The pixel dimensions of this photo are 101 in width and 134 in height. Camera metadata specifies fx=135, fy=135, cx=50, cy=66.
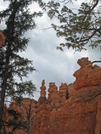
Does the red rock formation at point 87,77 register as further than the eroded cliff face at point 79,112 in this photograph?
Yes

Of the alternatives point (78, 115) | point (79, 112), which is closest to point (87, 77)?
point (79, 112)

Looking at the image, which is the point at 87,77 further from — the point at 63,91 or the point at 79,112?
the point at 63,91

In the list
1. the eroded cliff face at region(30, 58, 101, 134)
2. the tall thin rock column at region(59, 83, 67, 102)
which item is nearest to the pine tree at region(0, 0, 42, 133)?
the eroded cliff face at region(30, 58, 101, 134)

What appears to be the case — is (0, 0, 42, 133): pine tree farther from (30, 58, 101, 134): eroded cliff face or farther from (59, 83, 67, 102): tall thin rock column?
(59, 83, 67, 102): tall thin rock column

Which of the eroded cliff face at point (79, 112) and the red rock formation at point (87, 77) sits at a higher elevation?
the red rock formation at point (87, 77)

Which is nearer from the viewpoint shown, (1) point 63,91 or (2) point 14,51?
(2) point 14,51

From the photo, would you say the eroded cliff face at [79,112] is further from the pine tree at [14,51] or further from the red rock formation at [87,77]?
the pine tree at [14,51]

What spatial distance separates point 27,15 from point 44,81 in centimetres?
4129

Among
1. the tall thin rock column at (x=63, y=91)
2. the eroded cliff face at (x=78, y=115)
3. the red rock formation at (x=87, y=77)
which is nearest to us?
the eroded cliff face at (x=78, y=115)

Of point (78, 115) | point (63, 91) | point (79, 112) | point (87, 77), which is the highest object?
point (63, 91)

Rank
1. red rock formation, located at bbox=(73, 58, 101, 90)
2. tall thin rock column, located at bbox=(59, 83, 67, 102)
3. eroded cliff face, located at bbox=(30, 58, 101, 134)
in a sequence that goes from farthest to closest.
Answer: tall thin rock column, located at bbox=(59, 83, 67, 102) < red rock formation, located at bbox=(73, 58, 101, 90) < eroded cliff face, located at bbox=(30, 58, 101, 134)

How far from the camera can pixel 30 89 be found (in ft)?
33.1

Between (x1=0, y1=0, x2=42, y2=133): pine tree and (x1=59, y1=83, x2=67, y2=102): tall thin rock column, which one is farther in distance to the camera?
(x1=59, y1=83, x2=67, y2=102): tall thin rock column

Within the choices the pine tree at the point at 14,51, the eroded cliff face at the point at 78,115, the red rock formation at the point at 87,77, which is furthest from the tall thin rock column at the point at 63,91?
the pine tree at the point at 14,51
